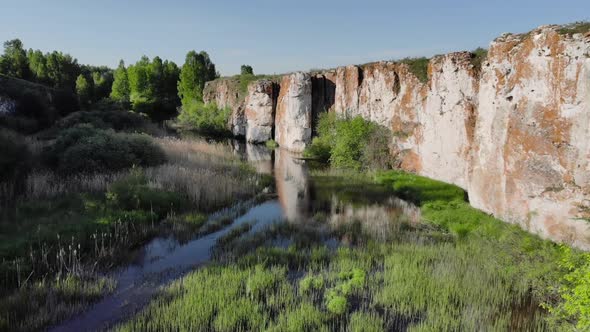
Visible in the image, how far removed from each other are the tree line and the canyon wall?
4716cm

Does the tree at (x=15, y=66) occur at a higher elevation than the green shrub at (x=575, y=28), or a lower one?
higher

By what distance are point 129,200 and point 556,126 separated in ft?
48.7

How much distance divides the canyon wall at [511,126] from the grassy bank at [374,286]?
1.40 meters

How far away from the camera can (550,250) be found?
986 centimetres

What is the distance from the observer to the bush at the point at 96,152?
56.4 feet

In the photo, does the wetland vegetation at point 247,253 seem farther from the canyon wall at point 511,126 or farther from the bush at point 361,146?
the bush at point 361,146

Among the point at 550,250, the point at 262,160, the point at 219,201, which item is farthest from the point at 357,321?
the point at 262,160

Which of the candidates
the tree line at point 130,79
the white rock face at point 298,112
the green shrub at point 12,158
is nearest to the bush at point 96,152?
the green shrub at point 12,158

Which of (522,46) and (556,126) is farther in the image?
(522,46)

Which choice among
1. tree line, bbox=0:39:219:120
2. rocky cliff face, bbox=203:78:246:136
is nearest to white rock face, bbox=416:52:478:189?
rocky cliff face, bbox=203:78:246:136

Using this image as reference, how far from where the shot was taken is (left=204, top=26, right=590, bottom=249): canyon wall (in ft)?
37.6

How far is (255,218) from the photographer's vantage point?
15.7 metres

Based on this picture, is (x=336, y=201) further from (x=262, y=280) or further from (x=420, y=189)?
(x=262, y=280)

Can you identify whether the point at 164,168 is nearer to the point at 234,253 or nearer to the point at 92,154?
the point at 92,154
